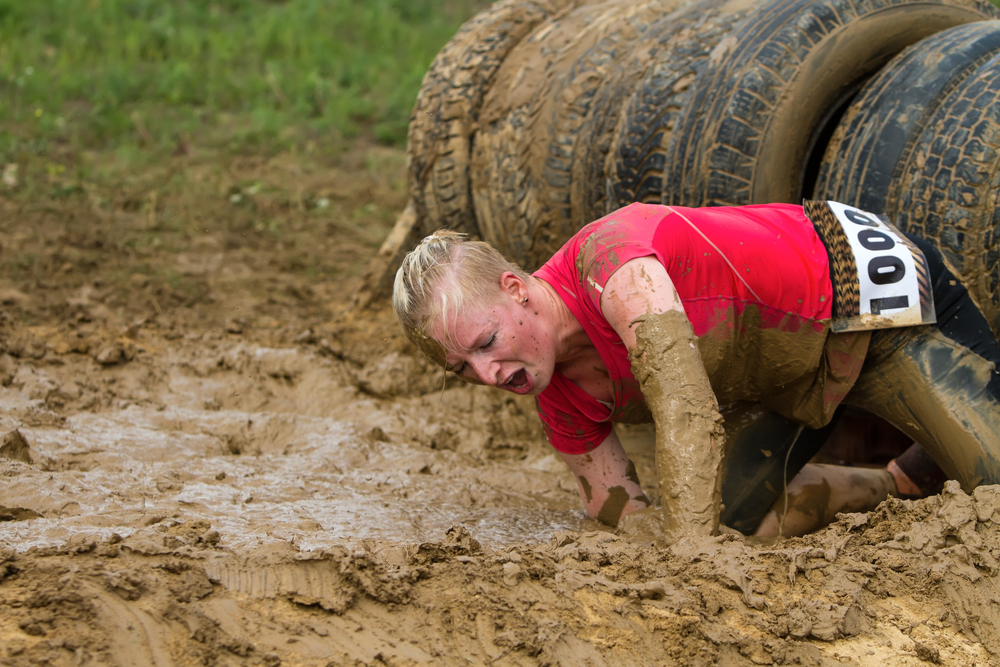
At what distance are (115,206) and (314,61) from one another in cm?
258

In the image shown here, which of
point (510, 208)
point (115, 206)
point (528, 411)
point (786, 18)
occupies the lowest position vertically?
point (528, 411)

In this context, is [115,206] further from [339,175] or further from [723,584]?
[723,584]

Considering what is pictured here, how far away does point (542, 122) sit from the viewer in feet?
11.4

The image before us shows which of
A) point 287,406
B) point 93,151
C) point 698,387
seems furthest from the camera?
point 93,151

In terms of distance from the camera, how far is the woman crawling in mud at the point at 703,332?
1.95 meters

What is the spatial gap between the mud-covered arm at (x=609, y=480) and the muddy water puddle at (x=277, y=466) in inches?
4.4

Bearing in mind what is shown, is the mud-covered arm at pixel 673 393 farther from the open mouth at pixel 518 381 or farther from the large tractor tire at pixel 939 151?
the large tractor tire at pixel 939 151

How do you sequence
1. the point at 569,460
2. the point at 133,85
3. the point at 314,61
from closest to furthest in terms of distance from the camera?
1. the point at 569,460
2. the point at 133,85
3. the point at 314,61

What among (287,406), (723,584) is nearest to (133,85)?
(287,406)

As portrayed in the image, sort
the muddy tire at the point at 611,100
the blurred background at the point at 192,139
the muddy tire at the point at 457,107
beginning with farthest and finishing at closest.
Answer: the blurred background at the point at 192,139, the muddy tire at the point at 457,107, the muddy tire at the point at 611,100

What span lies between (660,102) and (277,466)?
175 cm

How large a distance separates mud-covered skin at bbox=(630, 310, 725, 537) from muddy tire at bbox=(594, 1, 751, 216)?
1.21 m

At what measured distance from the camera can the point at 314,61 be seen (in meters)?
7.34

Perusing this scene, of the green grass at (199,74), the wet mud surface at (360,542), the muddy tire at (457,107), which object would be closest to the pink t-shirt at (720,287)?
the wet mud surface at (360,542)
